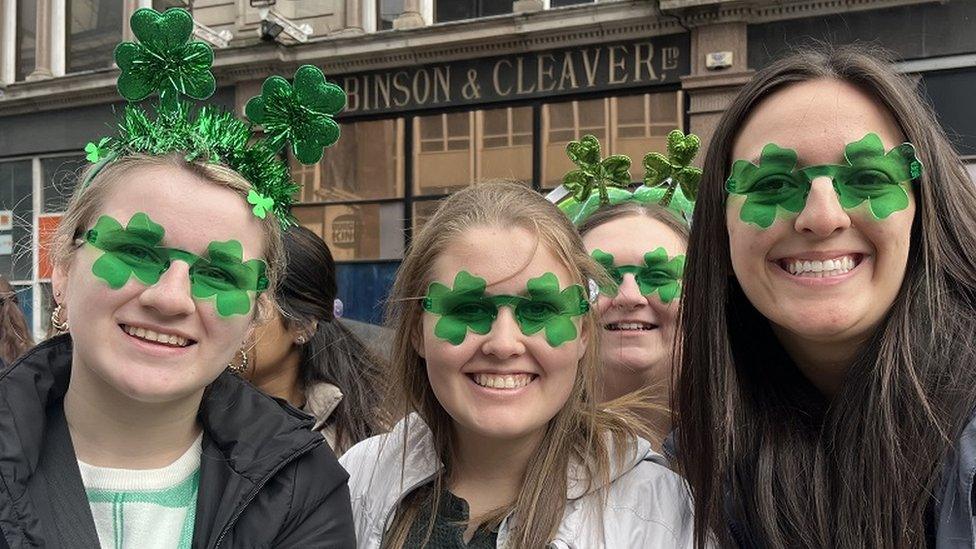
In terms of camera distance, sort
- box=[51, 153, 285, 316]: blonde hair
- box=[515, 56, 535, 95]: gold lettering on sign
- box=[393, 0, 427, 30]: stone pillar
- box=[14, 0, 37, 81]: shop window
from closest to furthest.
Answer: box=[51, 153, 285, 316]: blonde hair
box=[515, 56, 535, 95]: gold lettering on sign
box=[393, 0, 427, 30]: stone pillar
box=[14, 0, 37, 81]: shop window

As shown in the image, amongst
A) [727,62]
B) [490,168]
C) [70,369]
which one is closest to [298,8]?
[490,168]

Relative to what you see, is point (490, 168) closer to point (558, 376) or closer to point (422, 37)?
point (422, 37)

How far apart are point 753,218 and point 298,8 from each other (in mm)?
8995

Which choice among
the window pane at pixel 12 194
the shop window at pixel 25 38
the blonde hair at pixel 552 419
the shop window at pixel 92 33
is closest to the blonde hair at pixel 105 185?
the blonde hair at pixel 552 419

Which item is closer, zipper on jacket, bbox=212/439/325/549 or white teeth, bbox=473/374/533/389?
zipper on jacket, bbox=212/439/325/549

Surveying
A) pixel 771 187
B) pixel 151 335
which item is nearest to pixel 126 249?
pixel 151 335

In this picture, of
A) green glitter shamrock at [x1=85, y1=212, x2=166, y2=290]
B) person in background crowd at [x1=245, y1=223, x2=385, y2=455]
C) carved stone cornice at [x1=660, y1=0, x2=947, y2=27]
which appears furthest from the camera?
carved stone cornice at [x1=660, y1=0, x2=947, y2=27]

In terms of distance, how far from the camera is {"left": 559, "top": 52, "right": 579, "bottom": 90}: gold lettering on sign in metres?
8.86

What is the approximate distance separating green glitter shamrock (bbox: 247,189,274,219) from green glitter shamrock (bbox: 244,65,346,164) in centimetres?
21

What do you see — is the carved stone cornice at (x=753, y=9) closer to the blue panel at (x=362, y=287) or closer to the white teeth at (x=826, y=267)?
the blue panel at (x=362, y=287)

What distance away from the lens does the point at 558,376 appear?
209cm

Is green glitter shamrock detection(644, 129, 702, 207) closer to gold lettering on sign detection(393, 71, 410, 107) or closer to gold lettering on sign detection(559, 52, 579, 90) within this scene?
gold lettering on sign detection(559, 52, 579, 90)

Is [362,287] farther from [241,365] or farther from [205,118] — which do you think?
[205,118]

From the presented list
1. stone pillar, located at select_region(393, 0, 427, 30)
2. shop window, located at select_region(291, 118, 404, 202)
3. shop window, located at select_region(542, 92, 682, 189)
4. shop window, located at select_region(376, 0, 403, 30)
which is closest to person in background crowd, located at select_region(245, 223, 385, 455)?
shop window, located at select_region(542, 92, 682, 189)
